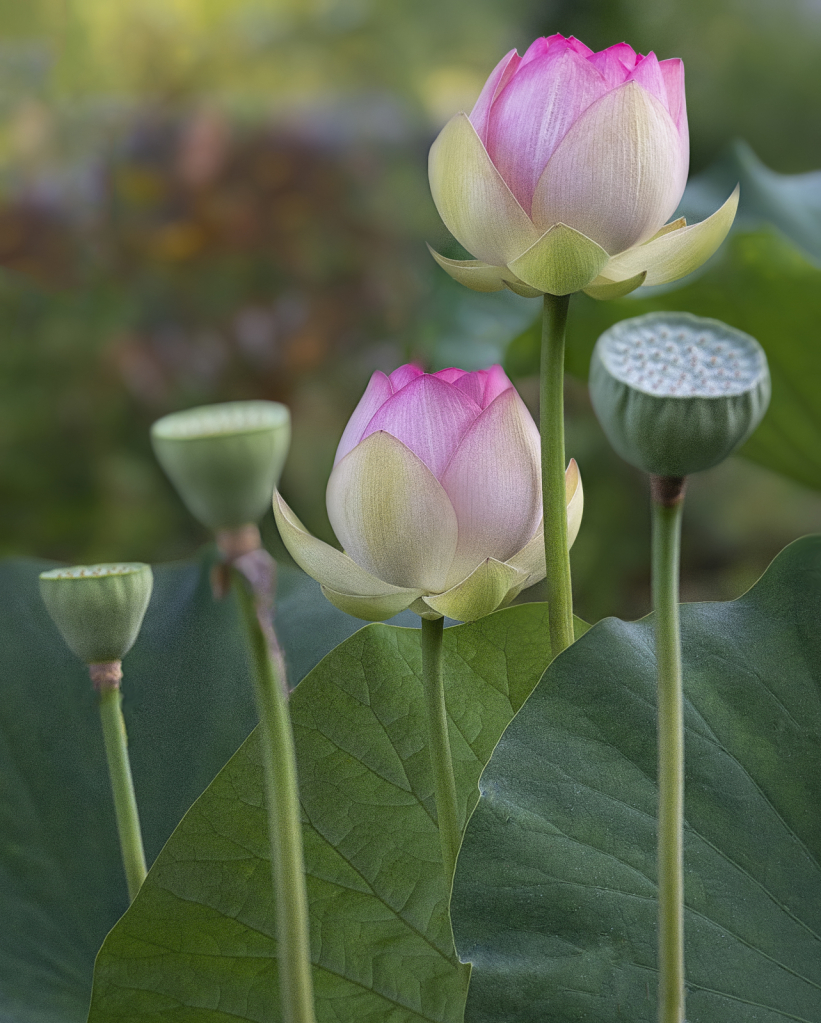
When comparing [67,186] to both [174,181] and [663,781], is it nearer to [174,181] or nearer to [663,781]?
[174,181]

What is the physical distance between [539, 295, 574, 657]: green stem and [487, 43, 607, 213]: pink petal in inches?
1.1

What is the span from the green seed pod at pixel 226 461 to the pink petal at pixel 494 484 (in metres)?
0.09

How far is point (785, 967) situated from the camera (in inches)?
10.5

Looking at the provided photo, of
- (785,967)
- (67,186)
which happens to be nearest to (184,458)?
(785,967)

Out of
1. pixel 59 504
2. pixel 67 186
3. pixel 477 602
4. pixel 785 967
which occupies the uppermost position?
pixel 477 602

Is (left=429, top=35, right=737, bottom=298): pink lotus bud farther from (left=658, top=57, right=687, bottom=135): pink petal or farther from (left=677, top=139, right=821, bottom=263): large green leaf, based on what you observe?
(left=677, top=139, right=821, bottom=263): large green leaf

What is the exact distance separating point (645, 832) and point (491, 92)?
193mm

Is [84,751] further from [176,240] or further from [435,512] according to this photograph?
[176,240]

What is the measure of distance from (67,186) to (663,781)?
81.6 inches

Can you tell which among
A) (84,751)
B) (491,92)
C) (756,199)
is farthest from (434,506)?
(756,199)

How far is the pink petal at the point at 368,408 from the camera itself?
0.82 feet

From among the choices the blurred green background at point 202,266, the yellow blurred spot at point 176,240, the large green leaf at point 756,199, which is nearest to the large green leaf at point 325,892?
the large green leaf at point 756,199

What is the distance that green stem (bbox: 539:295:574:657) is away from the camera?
0.23m

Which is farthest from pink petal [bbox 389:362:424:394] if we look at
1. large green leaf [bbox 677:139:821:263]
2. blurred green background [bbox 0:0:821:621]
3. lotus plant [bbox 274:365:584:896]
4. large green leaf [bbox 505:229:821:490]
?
blurred green background [bbox 0:0:821:621]
